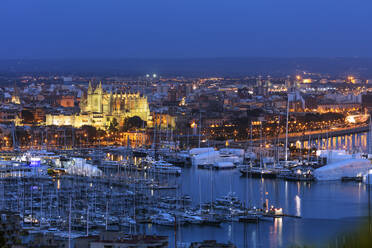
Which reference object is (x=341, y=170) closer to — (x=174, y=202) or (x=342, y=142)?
(x=174, y=202)

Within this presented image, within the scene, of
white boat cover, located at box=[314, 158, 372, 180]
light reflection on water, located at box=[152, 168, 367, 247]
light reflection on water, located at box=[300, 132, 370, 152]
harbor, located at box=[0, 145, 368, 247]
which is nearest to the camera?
light reflection on water, located at box=[152, 168, 367, 247]

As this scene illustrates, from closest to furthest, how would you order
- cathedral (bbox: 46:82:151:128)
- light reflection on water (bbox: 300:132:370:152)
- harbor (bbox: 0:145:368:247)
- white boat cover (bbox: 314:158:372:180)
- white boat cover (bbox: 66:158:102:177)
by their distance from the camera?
harbor (bbox: 0:145:368:247)
white boat cover (bbox: 66:158:102:177)
white boat cover (bbox: 314:158:372:180)
light reflection on water (bbox: 300:132:370:152)
cathedral (bbox: 46:82:151:128)

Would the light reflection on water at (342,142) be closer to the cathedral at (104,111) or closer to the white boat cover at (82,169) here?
the cathedral at (104,111)

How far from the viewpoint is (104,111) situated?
106 ft

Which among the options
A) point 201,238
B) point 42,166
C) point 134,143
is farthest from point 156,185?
point 134,143

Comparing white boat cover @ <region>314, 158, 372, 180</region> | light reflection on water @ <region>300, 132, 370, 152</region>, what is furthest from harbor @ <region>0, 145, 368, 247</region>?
light reflection on water @ <region>300, 132, 370, 152</region>

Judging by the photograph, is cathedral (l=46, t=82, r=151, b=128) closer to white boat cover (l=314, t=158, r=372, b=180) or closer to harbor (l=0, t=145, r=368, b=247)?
harbor (l=0, t=145, r=368, b=247)

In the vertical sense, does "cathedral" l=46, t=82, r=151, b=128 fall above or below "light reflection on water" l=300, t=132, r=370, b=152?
above

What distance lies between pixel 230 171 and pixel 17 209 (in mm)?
7921

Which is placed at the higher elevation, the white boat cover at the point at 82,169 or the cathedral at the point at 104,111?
the cathedral at the point at 104,111

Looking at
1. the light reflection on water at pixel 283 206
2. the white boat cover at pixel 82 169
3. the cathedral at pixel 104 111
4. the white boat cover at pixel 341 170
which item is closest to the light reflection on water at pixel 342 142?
the white boat cover at pixel 341 170

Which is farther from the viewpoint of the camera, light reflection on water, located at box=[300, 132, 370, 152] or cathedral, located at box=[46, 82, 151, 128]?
cathedral, located at box=[46, 82, 151, 128]

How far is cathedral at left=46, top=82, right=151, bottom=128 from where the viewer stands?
1214 inches

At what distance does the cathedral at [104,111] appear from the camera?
3083 centimetres
